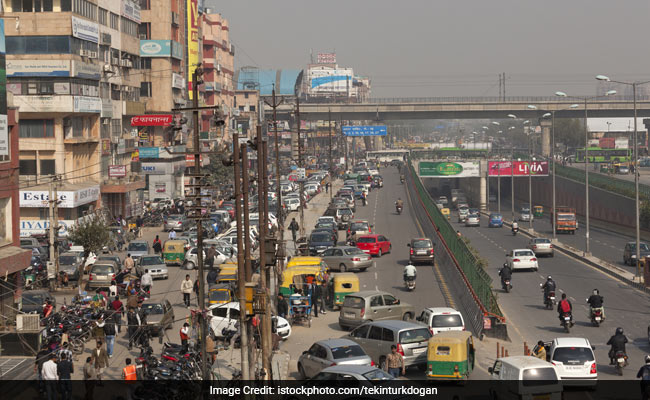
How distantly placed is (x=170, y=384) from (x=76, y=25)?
4799 cm

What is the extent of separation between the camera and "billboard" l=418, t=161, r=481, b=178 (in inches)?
4574

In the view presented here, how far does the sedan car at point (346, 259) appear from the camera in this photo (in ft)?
147

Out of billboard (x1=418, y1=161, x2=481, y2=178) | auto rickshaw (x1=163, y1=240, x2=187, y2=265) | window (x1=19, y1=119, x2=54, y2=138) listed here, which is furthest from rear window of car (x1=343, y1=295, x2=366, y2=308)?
billboard (x1=418, y1=161, x2=481, y2=178)

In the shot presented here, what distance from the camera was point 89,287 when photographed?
131 feet

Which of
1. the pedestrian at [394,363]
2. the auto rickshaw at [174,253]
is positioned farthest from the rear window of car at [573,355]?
the auto rickshaw at [174,253]

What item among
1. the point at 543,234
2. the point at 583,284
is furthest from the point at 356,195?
the point at 583,284

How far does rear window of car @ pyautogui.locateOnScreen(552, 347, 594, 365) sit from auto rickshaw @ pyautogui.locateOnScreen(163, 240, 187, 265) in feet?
91.7

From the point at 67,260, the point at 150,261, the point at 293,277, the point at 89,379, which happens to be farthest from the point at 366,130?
the point at 89,379

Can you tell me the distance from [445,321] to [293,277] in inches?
383

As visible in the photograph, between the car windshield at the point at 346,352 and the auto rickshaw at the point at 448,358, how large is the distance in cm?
180

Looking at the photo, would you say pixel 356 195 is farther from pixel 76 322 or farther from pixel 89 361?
pixel 89 361

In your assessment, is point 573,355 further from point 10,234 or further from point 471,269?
point 10,234

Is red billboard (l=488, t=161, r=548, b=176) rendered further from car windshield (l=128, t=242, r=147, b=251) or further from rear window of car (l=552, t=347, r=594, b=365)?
rear window of car (l=552, t=347, r=594, b=365)

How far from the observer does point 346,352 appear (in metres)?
22.4
